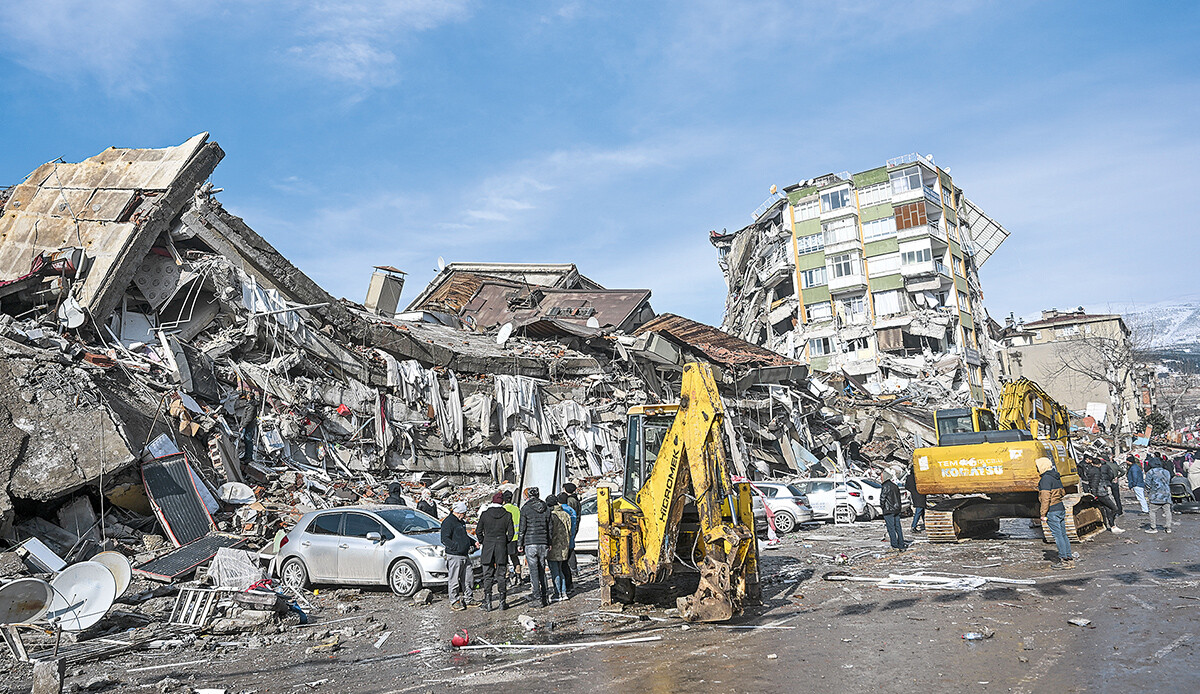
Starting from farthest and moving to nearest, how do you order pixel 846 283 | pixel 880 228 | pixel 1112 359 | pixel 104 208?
pixel 846 283, pixel 880 228, pixel 1112 359, pixel 104 208

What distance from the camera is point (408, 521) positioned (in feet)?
40.2

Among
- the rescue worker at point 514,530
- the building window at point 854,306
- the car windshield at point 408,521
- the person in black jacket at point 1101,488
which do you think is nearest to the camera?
the rescue worker at point 514,530

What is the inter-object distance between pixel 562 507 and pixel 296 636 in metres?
3.87

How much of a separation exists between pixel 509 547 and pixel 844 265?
162ft

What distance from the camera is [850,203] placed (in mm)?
56062

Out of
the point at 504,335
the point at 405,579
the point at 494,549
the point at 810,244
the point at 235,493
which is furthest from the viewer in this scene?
the point at 810,244

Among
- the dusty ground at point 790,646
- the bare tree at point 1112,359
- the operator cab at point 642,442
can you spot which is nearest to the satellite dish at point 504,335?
the dusty ground at point 790,646

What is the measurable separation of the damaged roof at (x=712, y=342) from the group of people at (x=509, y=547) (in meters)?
19.6

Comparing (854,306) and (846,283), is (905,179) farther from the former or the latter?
(854,306)

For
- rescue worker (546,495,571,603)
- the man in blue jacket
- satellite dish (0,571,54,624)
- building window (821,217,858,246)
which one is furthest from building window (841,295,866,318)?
satellite dish (0,571,54,624)

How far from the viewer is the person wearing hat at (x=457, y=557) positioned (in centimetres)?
1061

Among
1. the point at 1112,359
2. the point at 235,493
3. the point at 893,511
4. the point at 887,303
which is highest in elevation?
the point at 887,303

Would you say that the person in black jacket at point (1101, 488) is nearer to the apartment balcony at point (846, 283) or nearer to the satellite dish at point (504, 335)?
the satellite dish at point (504, 335)

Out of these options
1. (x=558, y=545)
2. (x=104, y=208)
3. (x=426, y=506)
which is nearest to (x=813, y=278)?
(x=426, y=506)
